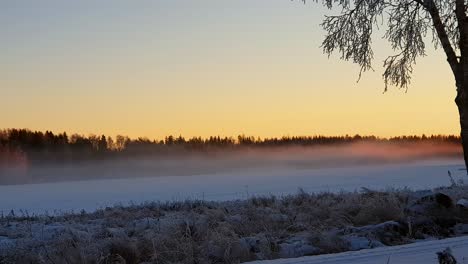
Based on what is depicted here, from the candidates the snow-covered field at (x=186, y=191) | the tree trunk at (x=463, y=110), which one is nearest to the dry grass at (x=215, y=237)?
the tree trunk at (x=463, y=110)

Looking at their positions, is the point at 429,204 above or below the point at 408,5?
below

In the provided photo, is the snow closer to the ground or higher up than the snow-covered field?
higher up

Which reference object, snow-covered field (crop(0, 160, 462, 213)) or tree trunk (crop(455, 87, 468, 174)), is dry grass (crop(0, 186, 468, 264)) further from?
snow-covered field (crop(0, 160, 462, 213))

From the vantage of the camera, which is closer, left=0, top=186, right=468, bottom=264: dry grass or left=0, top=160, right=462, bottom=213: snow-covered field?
left=0, top=186, right=468, bottom=264: dry grass

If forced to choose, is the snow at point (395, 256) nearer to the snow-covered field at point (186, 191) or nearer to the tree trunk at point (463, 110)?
the tree trunk at point (463, 110)

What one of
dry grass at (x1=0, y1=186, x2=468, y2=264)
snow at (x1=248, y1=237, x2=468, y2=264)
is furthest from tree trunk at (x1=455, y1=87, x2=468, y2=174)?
snow at (x1=248, y1=237, x2=468, y2=264)

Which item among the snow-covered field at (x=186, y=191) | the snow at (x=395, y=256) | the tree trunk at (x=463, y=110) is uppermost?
the tree trunk at (x=463, y=110)

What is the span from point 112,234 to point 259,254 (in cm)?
393

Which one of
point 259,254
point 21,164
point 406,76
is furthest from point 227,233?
point 21,164

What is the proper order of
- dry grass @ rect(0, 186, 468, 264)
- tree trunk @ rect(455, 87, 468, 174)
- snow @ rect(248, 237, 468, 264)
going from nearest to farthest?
1. snow @ rect(248, 237, 468, 264)
2. dry grass @ rect(0, 186, 468, 264)
3. tree trunk @ rect(455, 87, 468, 174)

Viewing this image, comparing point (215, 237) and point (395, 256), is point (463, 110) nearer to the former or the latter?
point (215, 237)

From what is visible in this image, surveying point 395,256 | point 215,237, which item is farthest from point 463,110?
point 395,256

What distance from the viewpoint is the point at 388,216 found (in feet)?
40.3

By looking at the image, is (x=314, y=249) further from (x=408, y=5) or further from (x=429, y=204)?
(x=408, y=5)
